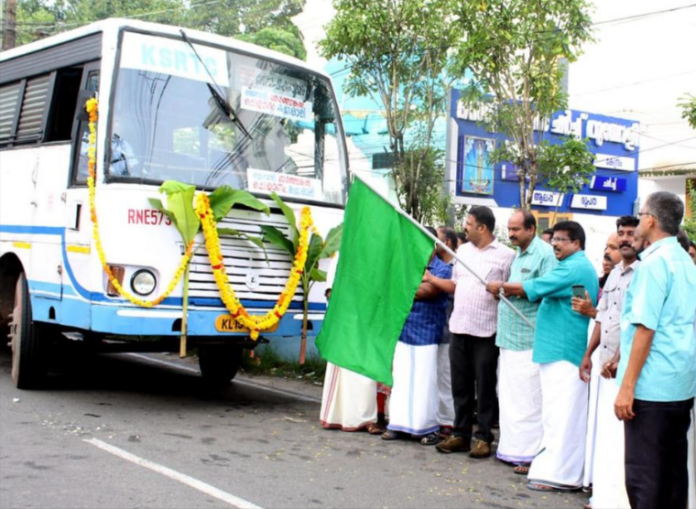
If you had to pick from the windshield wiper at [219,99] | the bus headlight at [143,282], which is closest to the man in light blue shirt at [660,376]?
the bus headlight at [143,282]

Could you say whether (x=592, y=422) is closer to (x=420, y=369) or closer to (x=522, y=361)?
(x=522, y=361)

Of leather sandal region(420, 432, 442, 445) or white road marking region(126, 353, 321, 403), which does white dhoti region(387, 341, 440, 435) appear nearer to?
leather sandal region(420, 432, 442, 445)

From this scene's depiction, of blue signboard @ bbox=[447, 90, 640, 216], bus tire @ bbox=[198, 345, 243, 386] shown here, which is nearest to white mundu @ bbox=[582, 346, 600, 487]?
bus tire @ bbox=[198, 345, 243, 386]

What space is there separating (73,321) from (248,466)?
241 centimetres

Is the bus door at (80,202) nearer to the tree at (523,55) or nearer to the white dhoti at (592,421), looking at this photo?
the white dhoti at (592,421)

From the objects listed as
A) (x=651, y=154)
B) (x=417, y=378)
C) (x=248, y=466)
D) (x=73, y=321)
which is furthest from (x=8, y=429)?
(x=651, y=154)

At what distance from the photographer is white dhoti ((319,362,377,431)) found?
756 centimetres

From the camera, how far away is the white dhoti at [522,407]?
637 centimetres

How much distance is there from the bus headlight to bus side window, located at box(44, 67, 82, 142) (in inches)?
67.9

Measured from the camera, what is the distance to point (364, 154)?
24641 mm

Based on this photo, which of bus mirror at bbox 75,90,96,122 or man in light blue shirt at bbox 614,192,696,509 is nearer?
→ man in light blue shirt at bbox 614,192,696,509

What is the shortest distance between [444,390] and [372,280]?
2.02 meters

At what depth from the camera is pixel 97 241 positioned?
7.14m

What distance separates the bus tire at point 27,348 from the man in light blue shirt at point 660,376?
5.85 m
